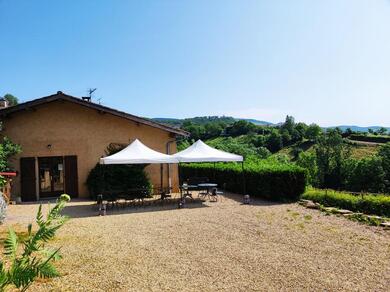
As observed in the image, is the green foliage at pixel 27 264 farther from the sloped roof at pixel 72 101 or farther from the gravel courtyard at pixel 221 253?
the sloped roof at pixel 72 101

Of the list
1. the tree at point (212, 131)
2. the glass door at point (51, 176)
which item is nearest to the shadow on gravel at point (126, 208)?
the glass door at point (51, 176)

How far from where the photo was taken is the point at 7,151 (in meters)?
14.8

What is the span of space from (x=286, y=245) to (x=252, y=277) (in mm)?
2075

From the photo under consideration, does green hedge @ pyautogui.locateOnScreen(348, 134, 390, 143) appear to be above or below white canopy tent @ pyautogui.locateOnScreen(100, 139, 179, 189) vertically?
above

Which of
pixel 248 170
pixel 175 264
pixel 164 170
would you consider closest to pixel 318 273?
pixel 175 264

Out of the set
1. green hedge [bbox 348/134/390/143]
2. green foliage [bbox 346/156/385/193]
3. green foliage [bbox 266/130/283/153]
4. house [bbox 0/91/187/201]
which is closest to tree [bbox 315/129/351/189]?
green foliage [bbox 346/156/385/193]

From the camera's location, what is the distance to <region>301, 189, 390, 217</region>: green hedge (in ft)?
36.2

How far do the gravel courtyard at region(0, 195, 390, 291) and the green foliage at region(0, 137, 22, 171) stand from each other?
4323mm

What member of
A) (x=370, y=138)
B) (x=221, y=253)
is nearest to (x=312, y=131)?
(x=370, y=138)

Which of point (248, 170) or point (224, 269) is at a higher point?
point (248, 170)

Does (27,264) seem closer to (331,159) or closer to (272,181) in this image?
(272,181)

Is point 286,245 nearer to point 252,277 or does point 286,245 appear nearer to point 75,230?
point 252,277

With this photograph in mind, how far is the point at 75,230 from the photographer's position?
30.3 ft

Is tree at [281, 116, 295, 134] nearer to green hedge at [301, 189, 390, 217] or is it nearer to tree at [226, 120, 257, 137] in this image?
tree at [226, 120, 257, 137]
